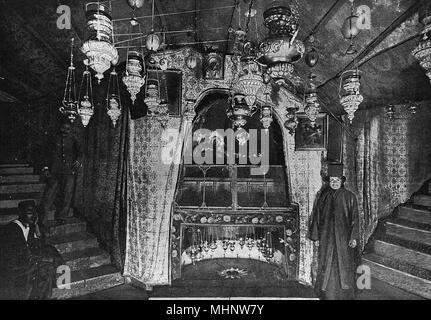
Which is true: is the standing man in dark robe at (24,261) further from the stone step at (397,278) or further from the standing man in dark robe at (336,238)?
the stone step at (397,278)

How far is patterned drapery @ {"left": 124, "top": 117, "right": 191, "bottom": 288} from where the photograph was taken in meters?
5.77

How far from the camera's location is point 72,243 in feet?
18.7

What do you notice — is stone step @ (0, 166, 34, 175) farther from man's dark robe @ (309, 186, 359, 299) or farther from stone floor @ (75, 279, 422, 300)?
man's dark robe @ (309, 186, 359, 299)

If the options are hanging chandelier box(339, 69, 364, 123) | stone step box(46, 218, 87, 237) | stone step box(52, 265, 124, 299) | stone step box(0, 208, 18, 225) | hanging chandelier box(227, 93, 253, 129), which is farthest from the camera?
stone step box(46, 218, 87, 237)

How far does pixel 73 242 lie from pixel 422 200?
710cm

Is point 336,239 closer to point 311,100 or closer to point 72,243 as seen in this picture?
point 311,100

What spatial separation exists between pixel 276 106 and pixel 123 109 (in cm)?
329

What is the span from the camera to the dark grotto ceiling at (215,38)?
4156mm

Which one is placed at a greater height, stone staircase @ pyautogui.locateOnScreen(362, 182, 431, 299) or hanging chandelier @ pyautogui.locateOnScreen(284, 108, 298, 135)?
hanging chandelier @ pyautogui.locateOnScreen(284, 108, 298, 135)

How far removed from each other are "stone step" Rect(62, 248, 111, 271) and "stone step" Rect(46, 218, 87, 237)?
499 mm

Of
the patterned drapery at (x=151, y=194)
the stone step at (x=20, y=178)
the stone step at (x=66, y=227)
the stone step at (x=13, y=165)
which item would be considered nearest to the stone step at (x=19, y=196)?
the stone step at (x=20, y=178)

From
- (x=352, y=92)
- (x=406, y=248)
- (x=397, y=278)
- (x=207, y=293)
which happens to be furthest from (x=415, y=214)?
(x=207, y=293)

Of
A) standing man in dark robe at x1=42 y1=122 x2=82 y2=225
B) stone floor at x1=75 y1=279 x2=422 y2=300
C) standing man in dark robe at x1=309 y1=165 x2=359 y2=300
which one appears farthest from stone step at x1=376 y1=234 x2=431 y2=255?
standing man in dark robe at x1=42 y1=122 x2=82 y2=225
